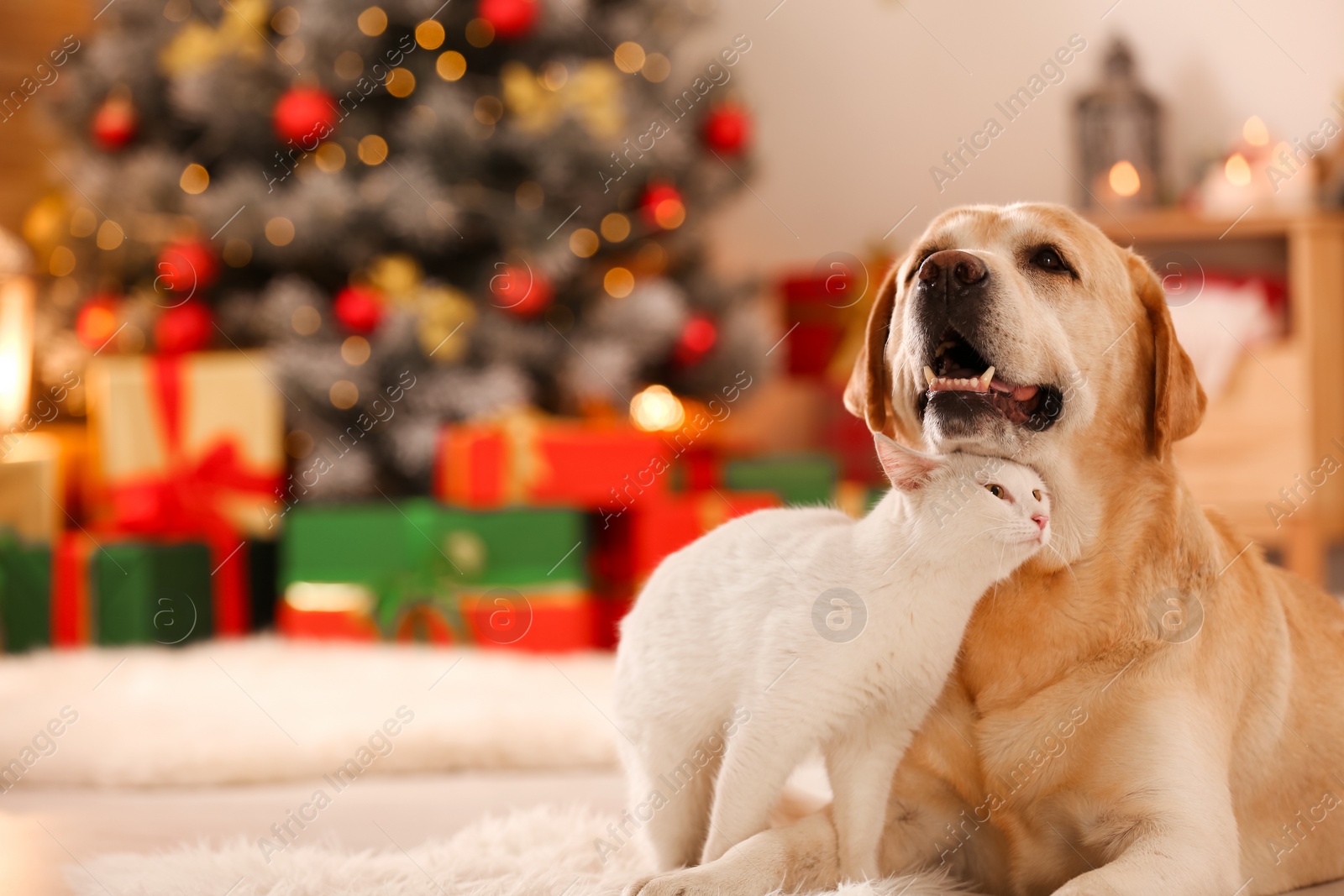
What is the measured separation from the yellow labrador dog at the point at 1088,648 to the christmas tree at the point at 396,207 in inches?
86.0

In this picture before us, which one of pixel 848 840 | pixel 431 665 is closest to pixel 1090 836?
pixel 848 840

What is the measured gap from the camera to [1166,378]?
144cm

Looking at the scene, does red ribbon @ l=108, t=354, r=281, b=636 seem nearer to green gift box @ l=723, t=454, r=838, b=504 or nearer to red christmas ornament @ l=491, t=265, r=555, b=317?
red christmas ornament @ l=491, t=265, r=555, b=317

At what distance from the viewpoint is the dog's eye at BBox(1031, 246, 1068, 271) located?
1.48 metres

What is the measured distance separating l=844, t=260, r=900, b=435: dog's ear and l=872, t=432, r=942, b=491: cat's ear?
317 millimetres

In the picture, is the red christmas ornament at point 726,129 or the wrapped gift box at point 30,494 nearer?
the wrapped gift box at point 30,494

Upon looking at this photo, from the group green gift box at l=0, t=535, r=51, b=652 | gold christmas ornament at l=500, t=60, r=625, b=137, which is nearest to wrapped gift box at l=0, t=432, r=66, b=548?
green gift box at l=0, t=535, r=51, b=652

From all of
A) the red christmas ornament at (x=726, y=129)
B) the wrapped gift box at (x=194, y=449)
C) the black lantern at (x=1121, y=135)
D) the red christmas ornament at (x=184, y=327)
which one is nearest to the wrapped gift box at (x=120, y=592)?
the wrapped gift box at (x=194, y=449)

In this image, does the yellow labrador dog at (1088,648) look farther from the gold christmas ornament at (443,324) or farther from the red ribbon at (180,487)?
the red ribbon at (180,487)

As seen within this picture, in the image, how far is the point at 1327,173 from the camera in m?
3.96

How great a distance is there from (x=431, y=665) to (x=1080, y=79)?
10.8 ft

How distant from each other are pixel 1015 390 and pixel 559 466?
1961 mm

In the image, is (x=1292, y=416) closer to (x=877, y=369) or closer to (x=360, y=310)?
(x=877, y=369)

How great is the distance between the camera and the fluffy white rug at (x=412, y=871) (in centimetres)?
137
